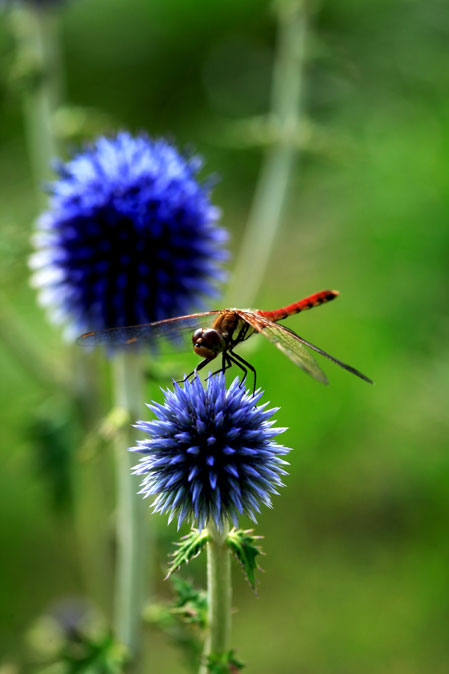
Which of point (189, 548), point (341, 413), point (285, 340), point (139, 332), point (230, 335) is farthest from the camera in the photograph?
point (341, 413)

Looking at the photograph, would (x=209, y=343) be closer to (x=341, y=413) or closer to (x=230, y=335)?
(x=230, y=335)

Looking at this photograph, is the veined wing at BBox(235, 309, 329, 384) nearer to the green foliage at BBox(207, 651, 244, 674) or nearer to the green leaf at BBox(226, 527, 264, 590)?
the green leaf at BBox(226, 527, 264, 590)

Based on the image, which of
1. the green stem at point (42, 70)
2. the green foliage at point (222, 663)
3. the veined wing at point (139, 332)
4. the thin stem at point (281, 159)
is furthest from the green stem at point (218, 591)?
the green stem at point (42, 70)

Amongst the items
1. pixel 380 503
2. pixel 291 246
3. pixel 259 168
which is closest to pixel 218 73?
pixel 259 168

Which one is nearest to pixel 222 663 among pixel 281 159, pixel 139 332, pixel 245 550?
pixel 245 550

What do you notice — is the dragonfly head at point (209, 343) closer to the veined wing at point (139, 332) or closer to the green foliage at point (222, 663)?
the veined wing at point (139, 332)
